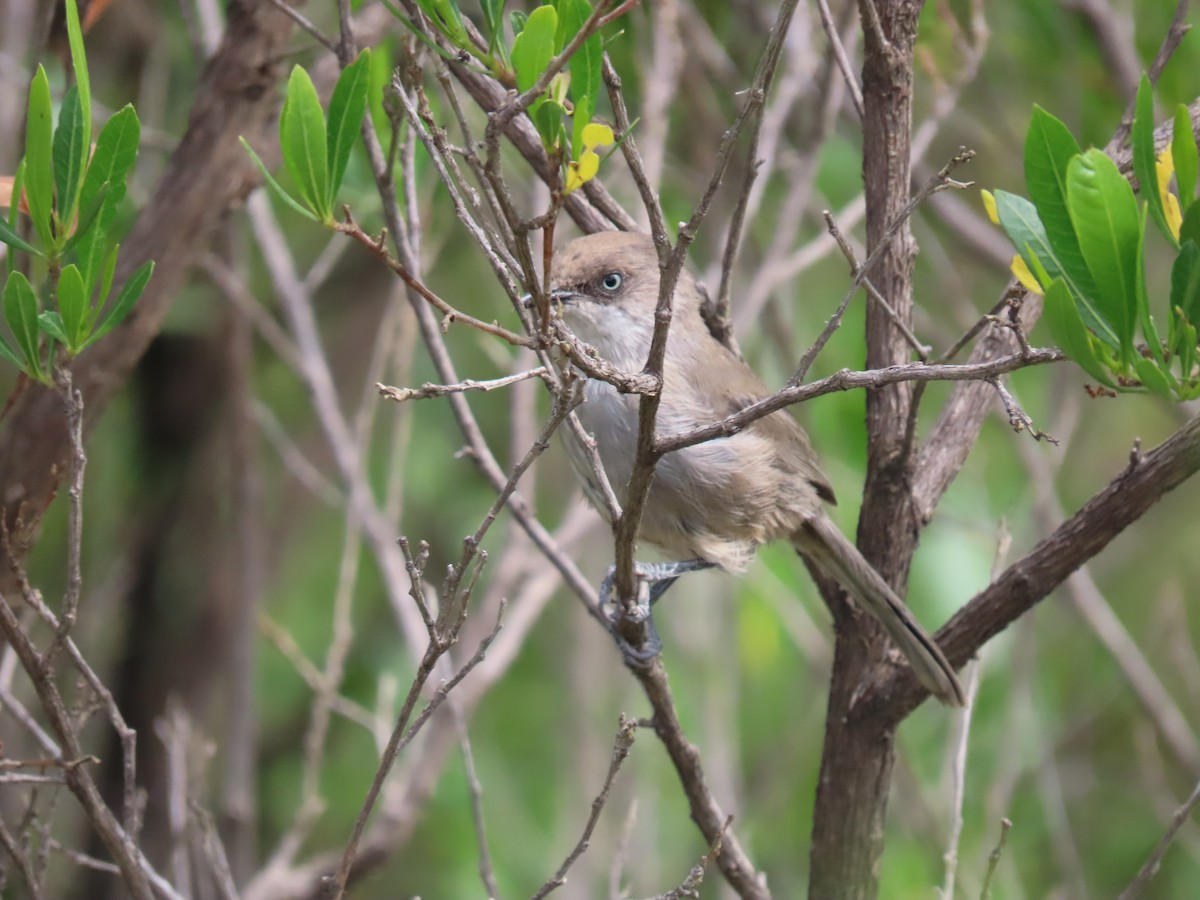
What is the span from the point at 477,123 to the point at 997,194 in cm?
354

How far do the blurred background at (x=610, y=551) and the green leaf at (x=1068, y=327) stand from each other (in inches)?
103

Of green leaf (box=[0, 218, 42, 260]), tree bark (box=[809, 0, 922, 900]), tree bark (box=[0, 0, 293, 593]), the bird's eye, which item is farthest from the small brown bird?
green leaf (box=[0, 218, 42, 260])

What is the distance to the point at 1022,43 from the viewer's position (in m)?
5.60

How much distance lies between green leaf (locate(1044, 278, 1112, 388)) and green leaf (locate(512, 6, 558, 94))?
79cm

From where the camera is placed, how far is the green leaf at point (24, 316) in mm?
2139

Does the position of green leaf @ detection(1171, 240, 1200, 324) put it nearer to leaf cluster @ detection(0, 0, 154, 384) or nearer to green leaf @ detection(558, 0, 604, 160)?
green leaf @ detection(558, 0, 604, 160)

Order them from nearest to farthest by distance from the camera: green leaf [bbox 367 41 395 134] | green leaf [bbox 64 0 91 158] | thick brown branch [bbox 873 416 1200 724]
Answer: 1. green leaf [bbox 64 0 91 158]
2. thick brown branch [bbox 873 416 1200 724]
3. green leaf [bbox 367 41 395 134]

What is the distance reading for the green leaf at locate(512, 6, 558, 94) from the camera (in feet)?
5.92

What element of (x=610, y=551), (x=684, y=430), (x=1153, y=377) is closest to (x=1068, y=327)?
(x=1153, y=377)

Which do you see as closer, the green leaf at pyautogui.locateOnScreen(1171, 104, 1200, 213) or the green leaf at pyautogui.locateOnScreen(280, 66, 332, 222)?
the green leaf at pyautogui.locateOnScreen(1171, 104, 1200, 213)

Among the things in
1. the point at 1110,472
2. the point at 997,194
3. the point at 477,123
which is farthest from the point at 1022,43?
the point at 997,194

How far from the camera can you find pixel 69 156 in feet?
7.00

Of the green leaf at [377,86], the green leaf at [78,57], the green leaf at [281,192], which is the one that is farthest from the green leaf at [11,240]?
the green leaf at [377,86]

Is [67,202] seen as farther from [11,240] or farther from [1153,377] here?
[1153,377]
